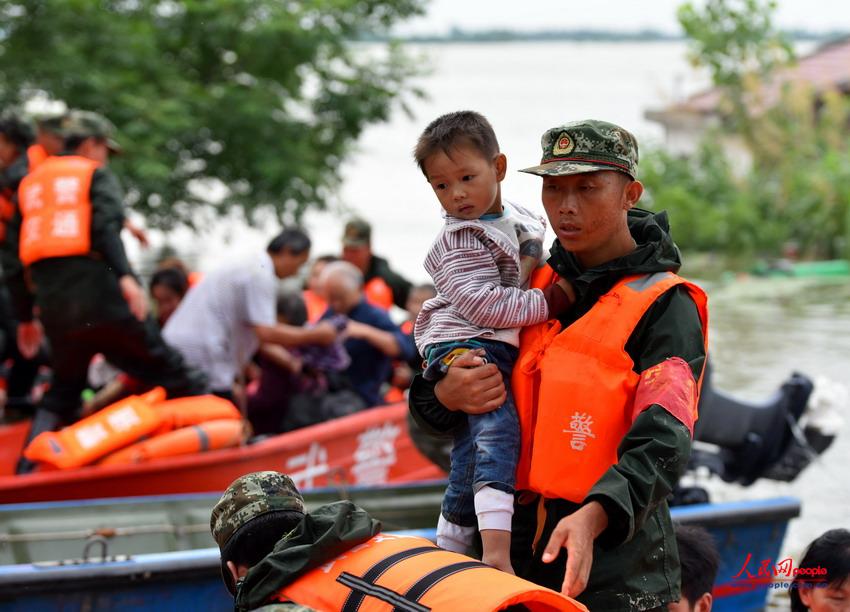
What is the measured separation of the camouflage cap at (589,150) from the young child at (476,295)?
269mm

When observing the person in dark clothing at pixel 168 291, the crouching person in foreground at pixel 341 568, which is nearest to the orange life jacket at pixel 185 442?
the person in dark clothing at pixel 168 291

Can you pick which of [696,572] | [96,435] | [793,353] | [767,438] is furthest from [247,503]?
[793,353]

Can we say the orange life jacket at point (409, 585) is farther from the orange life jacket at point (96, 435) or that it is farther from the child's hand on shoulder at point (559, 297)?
the orange life jacket at point (96, 435)

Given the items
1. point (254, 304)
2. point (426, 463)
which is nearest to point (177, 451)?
point (254, 304)

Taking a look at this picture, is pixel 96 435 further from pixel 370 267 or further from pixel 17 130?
pixel 370 267

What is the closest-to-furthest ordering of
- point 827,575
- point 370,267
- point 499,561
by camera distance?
point 499,561
point 827,575
point 370,267

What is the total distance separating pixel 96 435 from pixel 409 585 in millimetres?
4285

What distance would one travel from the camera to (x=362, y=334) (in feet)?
24.3

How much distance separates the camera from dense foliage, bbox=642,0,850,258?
2173 cm

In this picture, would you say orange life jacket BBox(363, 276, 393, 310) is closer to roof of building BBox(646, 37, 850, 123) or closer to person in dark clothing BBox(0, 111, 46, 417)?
person in dark clothing BBox(0, 111, 46, 417)

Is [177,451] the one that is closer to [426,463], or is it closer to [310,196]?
[426,463]

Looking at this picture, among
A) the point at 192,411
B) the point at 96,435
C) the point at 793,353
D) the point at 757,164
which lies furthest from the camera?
the point at 757,164

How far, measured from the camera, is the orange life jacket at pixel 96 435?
19.9 feet

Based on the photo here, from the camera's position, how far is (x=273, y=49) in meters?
14.9
